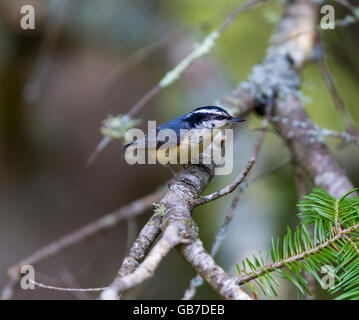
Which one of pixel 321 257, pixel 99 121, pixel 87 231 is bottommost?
pixel 321 257

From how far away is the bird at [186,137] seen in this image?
69.2 inches

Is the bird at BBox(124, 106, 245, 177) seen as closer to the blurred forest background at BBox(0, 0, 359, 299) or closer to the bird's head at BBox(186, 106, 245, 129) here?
the bird's head at BBox(186, 106, 245, 129)

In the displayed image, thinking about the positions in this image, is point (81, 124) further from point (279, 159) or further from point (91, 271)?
point (279, 159)

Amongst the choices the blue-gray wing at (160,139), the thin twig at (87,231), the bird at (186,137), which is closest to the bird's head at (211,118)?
the bird at (186,137)

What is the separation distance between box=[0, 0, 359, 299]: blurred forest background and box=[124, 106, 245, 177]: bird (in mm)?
1050

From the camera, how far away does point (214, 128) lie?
6.02ft

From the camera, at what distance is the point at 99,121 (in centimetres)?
320

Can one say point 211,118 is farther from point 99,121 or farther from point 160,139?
point 99,121

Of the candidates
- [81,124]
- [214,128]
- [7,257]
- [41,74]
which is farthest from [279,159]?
[7,257]

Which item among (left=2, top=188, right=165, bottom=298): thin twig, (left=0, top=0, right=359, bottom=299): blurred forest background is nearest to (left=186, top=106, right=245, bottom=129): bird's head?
(left=2, top=188, right=165, bottom=298): thin twig

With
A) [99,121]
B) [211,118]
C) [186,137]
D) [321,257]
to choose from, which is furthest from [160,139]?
[99,121]

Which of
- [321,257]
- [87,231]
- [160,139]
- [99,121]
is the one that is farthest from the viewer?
[99,121]

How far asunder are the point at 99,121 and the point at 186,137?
158 centimetres

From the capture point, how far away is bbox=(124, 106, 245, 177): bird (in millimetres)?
1757
